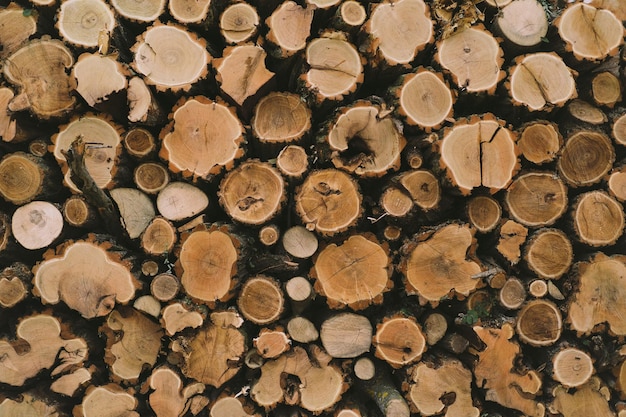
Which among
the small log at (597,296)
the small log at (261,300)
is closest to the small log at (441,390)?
the small log at (597,296)

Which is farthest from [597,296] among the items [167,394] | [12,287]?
[12,287]

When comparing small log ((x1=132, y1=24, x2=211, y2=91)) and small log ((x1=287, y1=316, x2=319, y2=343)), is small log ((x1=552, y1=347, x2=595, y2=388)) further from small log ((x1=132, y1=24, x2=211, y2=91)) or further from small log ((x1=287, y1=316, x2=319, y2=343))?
small log ((x1=132, y1=24, x2=211, y2=91))


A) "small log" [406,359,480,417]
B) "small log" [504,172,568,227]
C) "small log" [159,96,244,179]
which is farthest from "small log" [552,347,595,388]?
"small log" [159,96,244,179]

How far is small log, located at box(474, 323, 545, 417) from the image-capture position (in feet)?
8.52

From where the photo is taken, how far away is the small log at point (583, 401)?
8.79ft

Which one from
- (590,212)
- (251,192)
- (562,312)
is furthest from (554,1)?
(251,192)

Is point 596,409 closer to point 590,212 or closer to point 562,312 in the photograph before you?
point 562,312

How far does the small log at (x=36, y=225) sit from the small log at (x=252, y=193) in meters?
0.99

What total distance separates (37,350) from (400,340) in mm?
2138

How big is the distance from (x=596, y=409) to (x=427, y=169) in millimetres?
1826

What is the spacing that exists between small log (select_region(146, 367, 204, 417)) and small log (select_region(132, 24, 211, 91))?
170 centimetres

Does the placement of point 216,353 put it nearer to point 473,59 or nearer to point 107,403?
point 107,403

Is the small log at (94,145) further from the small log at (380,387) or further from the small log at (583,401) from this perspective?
the small log at (583,401)

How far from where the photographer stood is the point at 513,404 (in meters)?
2.62
